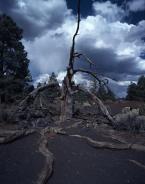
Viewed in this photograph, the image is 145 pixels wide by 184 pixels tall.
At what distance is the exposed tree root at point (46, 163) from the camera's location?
7721 mm

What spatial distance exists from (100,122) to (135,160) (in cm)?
541

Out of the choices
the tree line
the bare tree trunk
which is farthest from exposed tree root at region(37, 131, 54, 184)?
the tree line

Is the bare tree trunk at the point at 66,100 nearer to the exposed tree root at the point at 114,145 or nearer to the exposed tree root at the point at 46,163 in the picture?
the exposed tree root at the point at 114,145

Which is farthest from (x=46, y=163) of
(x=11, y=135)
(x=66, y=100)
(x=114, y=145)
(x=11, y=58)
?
(x=11, y=58)

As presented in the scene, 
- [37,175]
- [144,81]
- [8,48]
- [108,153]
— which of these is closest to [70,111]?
[108,153]

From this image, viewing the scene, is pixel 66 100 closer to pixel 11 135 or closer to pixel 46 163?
pixel 11 135

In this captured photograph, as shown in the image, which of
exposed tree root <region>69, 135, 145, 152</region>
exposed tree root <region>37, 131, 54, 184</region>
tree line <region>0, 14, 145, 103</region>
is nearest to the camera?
exposed tree root <region>37, 131, 54, 184</region>

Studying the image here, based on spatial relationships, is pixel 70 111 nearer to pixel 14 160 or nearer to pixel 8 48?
pixel 14 160

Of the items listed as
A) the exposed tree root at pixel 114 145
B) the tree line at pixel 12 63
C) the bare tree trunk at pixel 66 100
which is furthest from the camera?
the tree line at pixel 12 63

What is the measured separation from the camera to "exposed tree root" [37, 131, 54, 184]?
772 cm

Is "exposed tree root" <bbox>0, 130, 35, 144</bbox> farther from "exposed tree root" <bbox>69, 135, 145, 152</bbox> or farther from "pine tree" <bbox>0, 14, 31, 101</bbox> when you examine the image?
"pine tree" <bbox>0, 14, 31, 101</bbox>

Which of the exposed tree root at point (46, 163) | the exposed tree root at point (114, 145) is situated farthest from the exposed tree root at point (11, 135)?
the exposed tree root at point (114, 145)

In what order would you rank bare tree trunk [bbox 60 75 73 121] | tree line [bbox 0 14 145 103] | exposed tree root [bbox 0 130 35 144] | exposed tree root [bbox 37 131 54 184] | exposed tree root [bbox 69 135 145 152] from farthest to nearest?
1. tree line [bbox 0 14 145 103]
2. bare tree trunk [bbox 60 75 73 121]
3. exposed tree root [bbox 69 135 145 152]
4. exposed tree root [bbox 0 130 35 144]
5. exposed tree root [bbox 37 131 54 184]

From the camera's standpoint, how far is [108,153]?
396 inches
